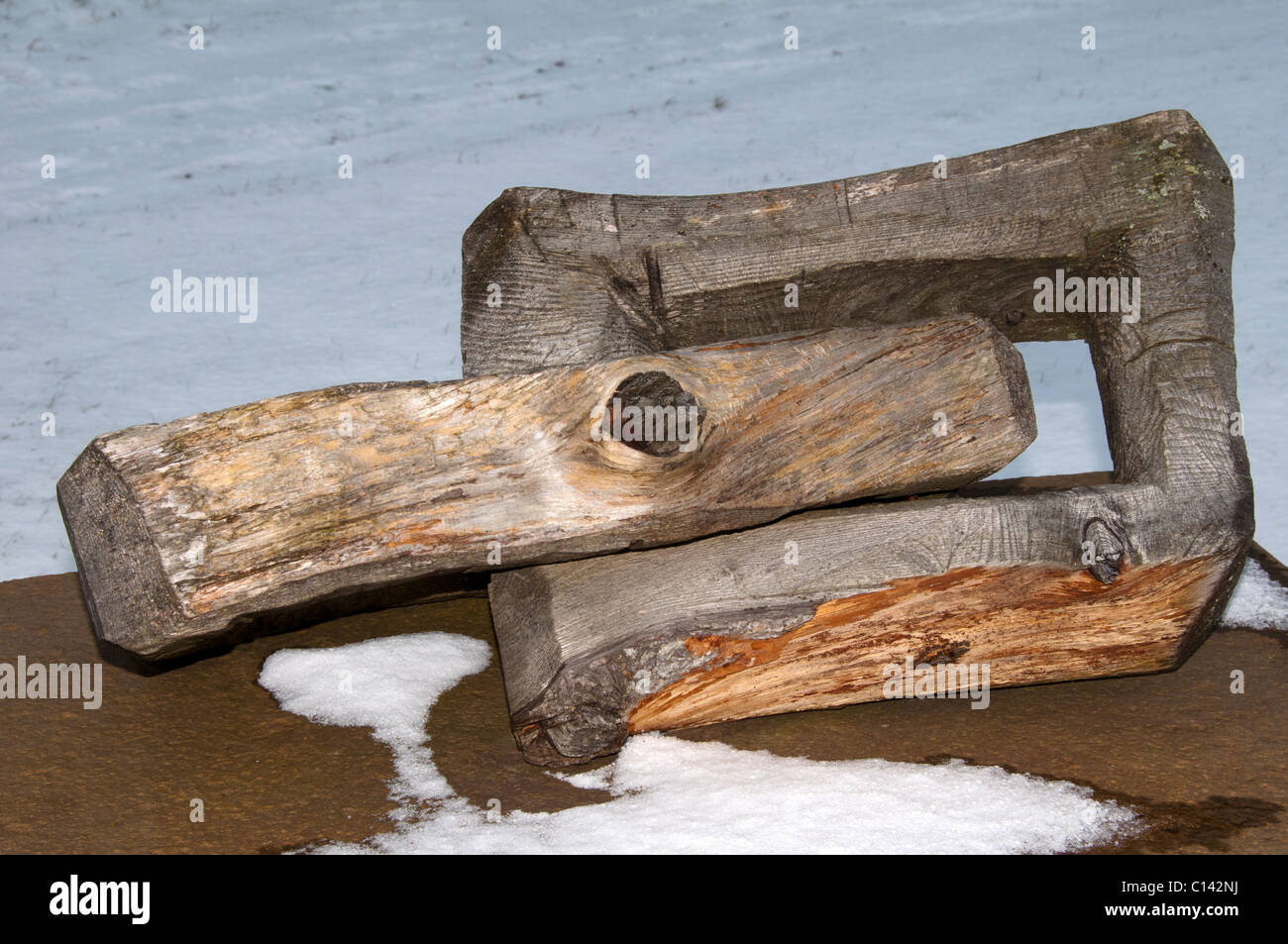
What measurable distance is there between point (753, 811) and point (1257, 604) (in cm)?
245

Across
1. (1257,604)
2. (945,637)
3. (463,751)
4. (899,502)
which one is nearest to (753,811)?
Answer: (945,637)

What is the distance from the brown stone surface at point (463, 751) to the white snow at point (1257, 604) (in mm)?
194

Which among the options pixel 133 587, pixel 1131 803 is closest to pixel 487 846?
pixel 133 587

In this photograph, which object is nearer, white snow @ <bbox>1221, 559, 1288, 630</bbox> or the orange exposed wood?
the orange exposed wood

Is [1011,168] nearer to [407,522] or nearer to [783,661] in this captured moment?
[783,661]

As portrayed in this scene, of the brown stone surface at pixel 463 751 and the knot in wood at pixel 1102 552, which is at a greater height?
the knot in wood at pixel 1102 552

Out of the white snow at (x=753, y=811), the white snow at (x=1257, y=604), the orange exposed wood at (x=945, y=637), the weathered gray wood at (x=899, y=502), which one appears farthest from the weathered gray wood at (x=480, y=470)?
the white snow at (x=1257, y=604)

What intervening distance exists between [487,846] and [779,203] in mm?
2212

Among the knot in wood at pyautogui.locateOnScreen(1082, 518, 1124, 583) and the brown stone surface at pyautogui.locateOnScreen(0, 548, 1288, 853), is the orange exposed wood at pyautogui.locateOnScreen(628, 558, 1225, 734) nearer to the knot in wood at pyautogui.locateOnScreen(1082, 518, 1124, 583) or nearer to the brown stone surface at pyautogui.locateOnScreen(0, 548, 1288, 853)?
the knot in wood at pyautogui.locateOnScreen(1082, 518, 1124, 583)

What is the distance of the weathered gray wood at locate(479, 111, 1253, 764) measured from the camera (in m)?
3.75

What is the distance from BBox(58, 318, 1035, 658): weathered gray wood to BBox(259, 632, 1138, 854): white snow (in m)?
0.62

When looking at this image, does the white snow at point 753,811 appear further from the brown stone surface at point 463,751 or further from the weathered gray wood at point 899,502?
the weathered gray wood at point 899,502

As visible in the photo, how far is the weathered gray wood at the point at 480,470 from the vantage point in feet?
11.4

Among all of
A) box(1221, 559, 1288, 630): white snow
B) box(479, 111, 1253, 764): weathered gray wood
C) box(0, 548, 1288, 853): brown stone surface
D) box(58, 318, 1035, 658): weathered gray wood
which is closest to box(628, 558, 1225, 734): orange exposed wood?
box(479, 111, 1253, 764): weathered gray wood
